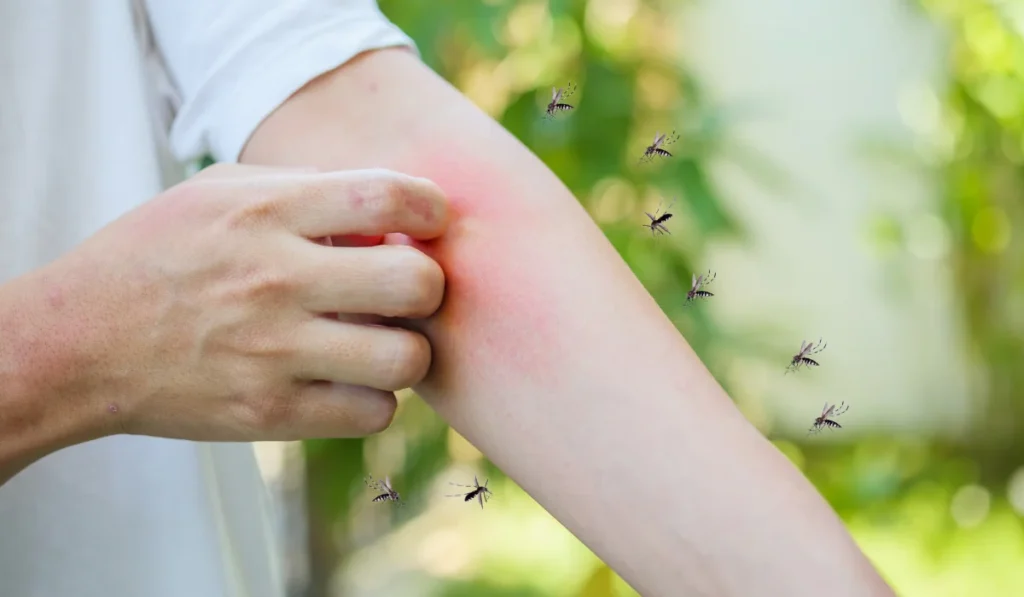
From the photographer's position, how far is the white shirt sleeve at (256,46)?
1.81 ft

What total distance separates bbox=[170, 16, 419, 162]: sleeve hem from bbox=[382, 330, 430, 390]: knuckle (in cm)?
20

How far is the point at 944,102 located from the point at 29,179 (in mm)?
948

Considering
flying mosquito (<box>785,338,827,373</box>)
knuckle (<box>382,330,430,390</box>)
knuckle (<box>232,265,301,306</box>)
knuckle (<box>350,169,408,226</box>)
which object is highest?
knuckle (<box>350,169,408,226</box>)

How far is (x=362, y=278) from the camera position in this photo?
444 millimetres

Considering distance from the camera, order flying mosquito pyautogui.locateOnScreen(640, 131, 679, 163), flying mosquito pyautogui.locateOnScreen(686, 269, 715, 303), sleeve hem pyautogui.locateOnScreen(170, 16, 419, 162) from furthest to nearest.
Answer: flying mosquito pyautogui.locateOnScreen(640, 131, 679, 163) < flying mosquito pyautogui.locateOnScreen(686, 269, 715, 303) < sleeve hem pyautogui.locateOnScreen(170, 16, 419, 162)

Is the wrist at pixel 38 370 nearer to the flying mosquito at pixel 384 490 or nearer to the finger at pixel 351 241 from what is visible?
the finger at pixel 351 241

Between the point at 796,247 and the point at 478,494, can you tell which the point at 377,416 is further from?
the point at 796,247

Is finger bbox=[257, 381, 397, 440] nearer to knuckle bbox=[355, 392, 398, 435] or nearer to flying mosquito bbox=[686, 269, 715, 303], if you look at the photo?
knuckle bbox=[355, 392, 398, 435]

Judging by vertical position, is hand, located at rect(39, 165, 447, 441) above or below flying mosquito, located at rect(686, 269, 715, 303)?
above

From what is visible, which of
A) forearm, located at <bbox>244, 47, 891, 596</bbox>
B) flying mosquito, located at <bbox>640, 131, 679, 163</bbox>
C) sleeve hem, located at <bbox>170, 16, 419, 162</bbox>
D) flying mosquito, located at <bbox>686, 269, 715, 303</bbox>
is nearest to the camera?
forearm, located at <bbox>244, 47, 891, 596</bbox>

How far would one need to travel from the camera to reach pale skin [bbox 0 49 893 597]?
1.42ft

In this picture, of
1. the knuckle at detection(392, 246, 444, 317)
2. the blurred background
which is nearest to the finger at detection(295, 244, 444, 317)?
the knuckle at detection(392, 246, 444, 317)

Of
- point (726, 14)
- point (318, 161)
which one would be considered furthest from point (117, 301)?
point (726, 14)

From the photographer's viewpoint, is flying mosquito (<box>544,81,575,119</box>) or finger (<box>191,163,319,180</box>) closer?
finger (<box>191,163,319,180</box>)
